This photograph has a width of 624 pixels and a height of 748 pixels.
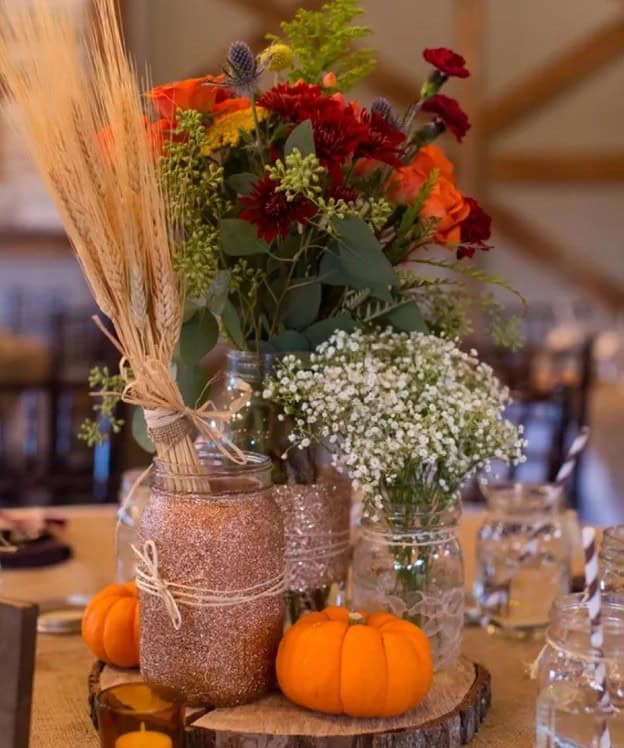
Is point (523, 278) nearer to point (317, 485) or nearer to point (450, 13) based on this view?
point (450, 13)

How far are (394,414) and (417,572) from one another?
0.19 meters

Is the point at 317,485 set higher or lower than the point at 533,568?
higher

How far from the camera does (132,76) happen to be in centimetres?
102

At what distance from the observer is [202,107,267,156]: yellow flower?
1139 mm

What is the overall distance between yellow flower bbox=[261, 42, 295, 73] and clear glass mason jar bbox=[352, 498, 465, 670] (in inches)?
18.4

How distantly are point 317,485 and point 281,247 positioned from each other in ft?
0.84

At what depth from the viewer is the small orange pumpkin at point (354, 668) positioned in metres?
1.03

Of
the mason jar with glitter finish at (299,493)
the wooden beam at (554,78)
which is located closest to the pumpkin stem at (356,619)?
the mason jar with glitter finish at (299,493)

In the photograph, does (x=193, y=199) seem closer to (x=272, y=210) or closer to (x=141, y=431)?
(x=272, y=210)

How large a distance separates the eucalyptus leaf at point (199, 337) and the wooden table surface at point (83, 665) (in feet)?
1.00

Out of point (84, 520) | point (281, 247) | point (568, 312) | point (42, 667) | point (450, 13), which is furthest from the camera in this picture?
point (450, 13)

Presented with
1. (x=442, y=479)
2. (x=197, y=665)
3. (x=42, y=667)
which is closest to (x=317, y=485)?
(x=442, y=479)

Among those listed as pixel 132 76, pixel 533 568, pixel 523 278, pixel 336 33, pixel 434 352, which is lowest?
pixel 533 568

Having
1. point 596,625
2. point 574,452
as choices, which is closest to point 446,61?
point 574,452
